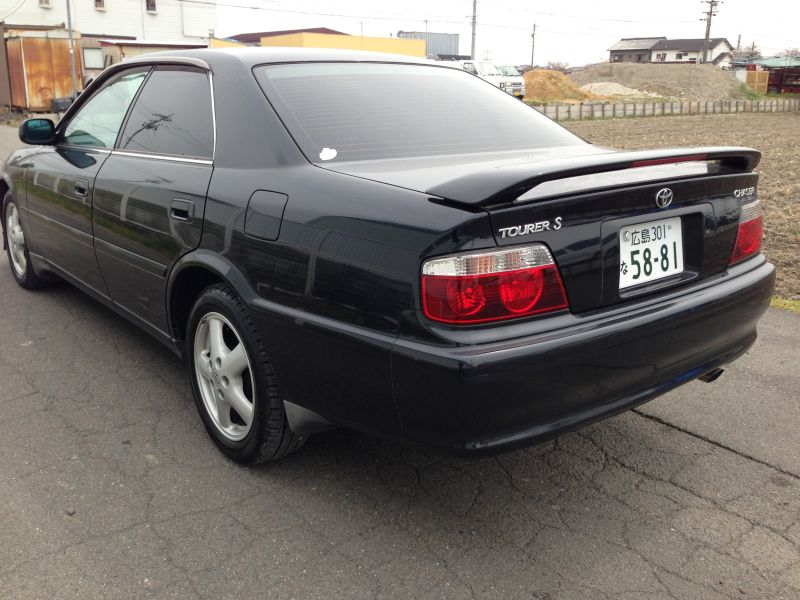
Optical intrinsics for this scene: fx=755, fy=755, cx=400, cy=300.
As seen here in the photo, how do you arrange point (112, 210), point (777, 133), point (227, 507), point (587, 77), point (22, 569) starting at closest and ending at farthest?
point (22, 569) → point (227, 507) → point (112, 210) → point (777, 133) → point (587, 77)

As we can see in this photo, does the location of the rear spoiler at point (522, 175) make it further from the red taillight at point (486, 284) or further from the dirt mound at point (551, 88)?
the dirt mound at point (551, 88)

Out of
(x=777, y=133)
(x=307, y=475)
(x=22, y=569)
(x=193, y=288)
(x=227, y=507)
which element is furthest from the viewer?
(x=777, y=133)

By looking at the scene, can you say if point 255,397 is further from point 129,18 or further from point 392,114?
point 129,18

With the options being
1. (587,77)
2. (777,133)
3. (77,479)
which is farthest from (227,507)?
(587,77)

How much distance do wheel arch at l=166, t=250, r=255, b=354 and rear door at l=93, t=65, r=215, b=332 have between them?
55mm

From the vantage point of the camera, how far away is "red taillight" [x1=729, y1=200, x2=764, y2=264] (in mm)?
2797

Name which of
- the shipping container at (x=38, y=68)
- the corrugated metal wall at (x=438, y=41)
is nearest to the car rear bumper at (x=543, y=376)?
the shipping container at (x=38, y=68)

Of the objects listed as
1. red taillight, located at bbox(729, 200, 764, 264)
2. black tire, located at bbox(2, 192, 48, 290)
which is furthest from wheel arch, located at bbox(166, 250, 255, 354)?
black tire, located at bbox(2, 192, 48, 290)

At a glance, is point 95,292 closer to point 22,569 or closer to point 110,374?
point 110,374

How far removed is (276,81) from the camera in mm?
2939

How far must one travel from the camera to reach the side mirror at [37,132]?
4.32 m

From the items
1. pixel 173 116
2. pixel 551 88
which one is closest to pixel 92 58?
pixel 551 88

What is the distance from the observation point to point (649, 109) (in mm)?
33812

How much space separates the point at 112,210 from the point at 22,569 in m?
1.74
